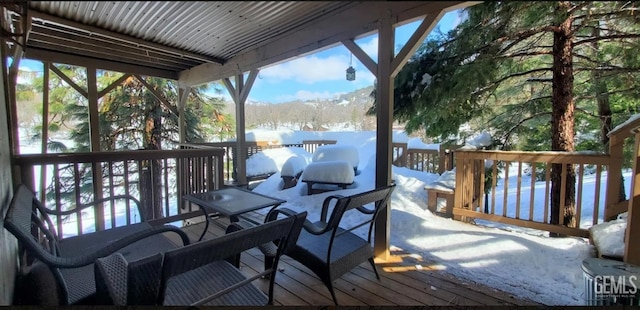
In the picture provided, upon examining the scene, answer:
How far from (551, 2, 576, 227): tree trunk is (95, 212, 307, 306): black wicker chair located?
3475 mm

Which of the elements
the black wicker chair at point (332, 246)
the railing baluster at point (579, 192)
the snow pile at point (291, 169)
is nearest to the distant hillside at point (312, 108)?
the snow pile at point (291, 169)

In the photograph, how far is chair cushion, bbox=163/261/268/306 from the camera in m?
1.15

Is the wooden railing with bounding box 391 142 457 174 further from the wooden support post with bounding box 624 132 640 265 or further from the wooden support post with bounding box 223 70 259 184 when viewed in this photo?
the wooden support post with bounding box 624 132 640 265

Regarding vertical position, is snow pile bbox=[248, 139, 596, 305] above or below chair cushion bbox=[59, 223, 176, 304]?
below

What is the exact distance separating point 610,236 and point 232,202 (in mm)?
3321

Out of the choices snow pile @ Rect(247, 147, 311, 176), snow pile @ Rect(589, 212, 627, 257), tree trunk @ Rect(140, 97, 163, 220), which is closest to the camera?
snow pile @ Rect(589, 212, 627, 257)

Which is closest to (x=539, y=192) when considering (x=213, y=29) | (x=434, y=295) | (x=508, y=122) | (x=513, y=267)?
(x=508, y=122)

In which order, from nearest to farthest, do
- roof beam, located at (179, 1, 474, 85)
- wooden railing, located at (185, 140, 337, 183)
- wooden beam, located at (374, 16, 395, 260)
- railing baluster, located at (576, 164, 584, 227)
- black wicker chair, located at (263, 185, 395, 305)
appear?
roof beam, located at (179, 1, 474, 85)
black wicker chair, located at (263, 185, 395, 305)
wooden beam, located at (374, 16, 395, 260)
railing baluster, located at (576, 164, 584, 227)
wooden railing, located at (185, 140, 337, 183)

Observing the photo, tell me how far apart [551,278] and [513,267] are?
255 millimetres

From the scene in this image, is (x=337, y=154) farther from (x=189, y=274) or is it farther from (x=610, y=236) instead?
(x=189, y=274)

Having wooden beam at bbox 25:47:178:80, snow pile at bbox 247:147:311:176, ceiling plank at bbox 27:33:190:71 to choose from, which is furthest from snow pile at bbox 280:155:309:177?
wooden beam at bbox 25:47:178:80

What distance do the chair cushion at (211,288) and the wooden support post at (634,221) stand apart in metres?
2.64

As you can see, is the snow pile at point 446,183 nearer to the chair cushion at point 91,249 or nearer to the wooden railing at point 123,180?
the wooden railing at point 123,180

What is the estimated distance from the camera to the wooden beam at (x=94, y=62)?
369 centimetres
